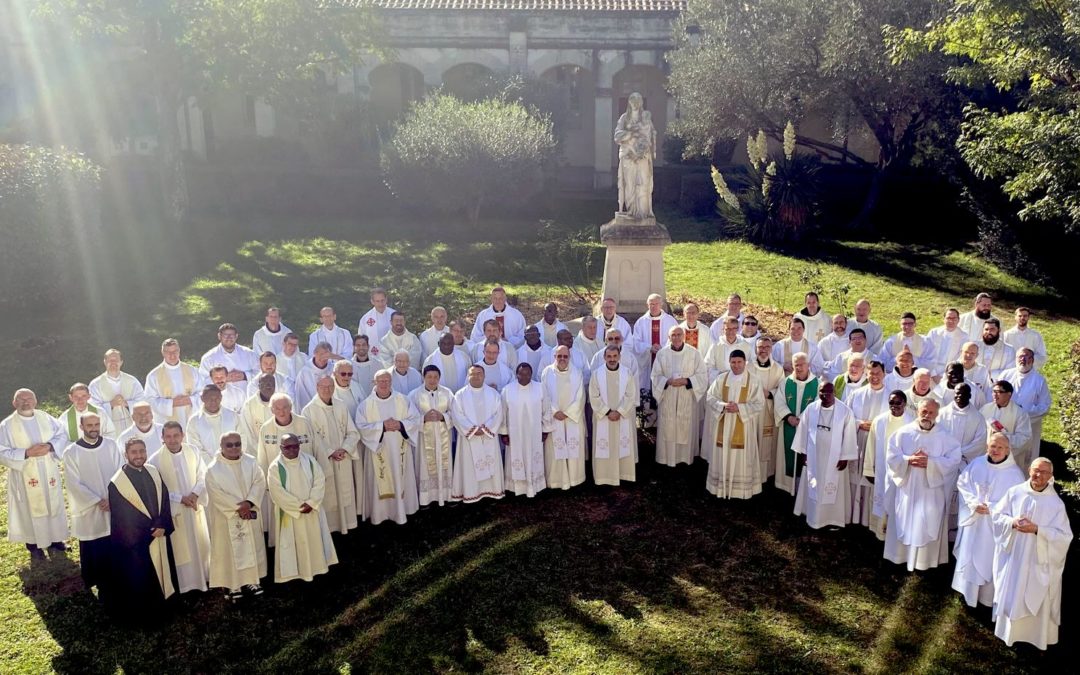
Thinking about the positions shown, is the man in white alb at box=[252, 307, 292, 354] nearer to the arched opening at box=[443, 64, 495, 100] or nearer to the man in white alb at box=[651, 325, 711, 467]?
the man in white alb at box=[651, 325, 711, 467]

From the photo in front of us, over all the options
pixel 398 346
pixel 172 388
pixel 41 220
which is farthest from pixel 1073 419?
pixel 41 220

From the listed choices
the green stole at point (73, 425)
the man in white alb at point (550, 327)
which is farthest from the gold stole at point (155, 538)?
the man in white alb at point (550, 327)

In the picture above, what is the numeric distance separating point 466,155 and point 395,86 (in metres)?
11.8

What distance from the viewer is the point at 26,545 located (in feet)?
29.2

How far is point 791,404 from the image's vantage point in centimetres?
973

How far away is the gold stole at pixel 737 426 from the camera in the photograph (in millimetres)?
9656

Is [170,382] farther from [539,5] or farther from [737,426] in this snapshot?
[539,5]

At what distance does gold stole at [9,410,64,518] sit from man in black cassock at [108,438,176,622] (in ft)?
5.24

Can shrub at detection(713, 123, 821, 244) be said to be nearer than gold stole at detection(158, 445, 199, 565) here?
No

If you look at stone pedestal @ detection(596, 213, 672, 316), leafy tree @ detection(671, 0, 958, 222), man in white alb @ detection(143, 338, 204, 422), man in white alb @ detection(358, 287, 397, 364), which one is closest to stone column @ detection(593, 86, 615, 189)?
leafy tree @ detection(671, 0, 958, 222)

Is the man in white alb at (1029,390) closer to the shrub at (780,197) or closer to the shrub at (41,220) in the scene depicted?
the shrub at (780,197)

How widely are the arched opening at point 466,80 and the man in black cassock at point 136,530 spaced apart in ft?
69.3

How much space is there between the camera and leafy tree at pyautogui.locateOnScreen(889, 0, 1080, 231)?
1143cm

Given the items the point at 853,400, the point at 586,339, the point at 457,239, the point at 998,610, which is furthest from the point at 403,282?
the point at 998,610
